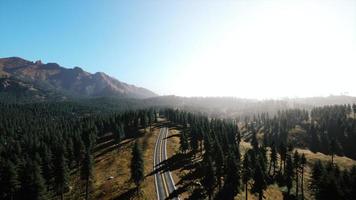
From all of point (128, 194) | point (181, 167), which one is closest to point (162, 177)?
point (181, 167)

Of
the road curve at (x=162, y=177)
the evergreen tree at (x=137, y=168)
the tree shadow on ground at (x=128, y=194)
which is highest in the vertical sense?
the evergreen tree at (x=137, y=168)

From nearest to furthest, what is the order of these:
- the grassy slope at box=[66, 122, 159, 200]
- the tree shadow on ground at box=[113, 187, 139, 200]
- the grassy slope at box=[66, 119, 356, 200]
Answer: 1. the tree shadow on ground at box=[113, 187, 139, 200]
2. the grassy slope at box=[66, 122, 159, 200]
3. the grassy slope at box=[66, 119, 356, 200]

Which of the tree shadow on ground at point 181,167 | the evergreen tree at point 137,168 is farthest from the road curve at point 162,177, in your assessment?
the evergreen tree at point 137,168

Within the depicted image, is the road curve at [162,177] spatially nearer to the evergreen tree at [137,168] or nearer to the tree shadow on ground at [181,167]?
the tree shadow on ground at [181,167]

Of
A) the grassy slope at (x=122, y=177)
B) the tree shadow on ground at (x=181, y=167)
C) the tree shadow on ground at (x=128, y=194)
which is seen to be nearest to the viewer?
the tree shadow on ground at (x=128, y=194)

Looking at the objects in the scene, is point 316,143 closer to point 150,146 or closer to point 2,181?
point 150,146

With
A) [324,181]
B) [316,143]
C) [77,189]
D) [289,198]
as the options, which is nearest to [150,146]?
[77,189]

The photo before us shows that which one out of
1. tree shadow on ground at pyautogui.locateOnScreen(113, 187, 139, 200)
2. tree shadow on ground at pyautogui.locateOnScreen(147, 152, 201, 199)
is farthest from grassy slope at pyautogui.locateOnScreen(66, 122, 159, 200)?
tree shadow on ground at pyautogui.locateOnScreen(147, 152, 201, 199)

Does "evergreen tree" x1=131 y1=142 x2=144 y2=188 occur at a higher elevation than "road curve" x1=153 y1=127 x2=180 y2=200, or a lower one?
higher

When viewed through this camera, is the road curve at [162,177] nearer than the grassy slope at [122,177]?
Yes

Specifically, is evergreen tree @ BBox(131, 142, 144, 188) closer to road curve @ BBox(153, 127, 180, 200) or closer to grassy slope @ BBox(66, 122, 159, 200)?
grassy slope @ BBox(66, 122, 159, 200)

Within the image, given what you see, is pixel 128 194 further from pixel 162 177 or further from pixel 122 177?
pixel 122 177

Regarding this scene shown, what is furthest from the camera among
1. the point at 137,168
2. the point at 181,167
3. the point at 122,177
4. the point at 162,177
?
the point at 181,167

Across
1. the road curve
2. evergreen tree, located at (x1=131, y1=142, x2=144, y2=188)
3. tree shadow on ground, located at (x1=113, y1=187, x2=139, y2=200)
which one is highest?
evergreen tree, located at (x1=131, y1=142, x2=144, y2=188)
